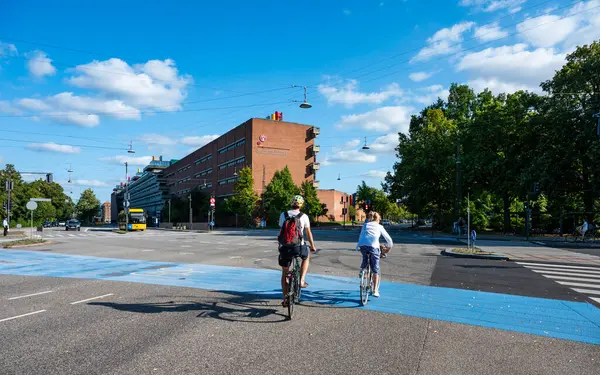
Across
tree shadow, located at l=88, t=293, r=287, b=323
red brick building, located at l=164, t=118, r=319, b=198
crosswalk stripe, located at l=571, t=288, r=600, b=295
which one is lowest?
crosswalk stripe, located at l=571, t=288, r=600, b=295

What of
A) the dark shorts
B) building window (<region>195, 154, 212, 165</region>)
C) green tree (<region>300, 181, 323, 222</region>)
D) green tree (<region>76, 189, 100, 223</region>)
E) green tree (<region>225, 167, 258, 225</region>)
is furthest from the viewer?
green tree (<region>76, 189, 100, 223</region>)

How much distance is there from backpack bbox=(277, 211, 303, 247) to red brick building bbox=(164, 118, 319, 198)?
191 feet

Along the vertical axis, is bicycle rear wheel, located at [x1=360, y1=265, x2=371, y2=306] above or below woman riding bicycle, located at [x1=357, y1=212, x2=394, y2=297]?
below

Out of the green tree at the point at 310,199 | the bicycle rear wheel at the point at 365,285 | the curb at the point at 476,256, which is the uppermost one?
the green tree at the point at 310,199

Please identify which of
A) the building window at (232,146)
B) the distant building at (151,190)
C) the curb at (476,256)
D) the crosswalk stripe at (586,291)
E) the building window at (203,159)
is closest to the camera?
the crosswalk stripe at (586,291)

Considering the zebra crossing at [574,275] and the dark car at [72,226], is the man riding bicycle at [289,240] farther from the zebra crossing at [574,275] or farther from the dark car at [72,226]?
the dark car at [72,226]

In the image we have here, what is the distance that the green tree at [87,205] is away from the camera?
14712cm

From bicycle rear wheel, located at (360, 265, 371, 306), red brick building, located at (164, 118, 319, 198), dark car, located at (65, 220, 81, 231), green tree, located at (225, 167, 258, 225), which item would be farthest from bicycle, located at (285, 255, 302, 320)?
dark car, located at (65, 220, 81, 231)

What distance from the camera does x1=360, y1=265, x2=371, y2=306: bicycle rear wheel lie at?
720cm

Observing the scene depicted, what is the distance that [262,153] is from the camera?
216ft

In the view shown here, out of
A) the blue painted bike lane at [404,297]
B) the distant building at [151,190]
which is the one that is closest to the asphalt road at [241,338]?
the blue painted bike lane at [404,297]

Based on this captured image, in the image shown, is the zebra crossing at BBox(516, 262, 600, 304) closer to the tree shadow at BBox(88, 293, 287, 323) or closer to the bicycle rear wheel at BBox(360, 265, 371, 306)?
the bicycle rear wheel at BBox(360, 265, 371, 306)

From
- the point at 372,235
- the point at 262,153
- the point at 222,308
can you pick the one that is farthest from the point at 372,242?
the point at 262,153

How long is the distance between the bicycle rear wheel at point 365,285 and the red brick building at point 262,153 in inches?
2265
